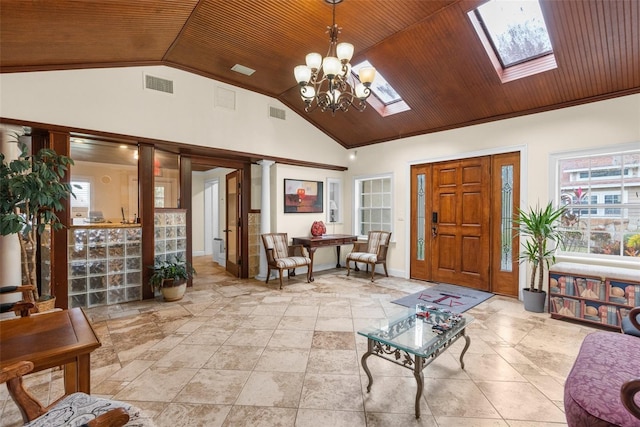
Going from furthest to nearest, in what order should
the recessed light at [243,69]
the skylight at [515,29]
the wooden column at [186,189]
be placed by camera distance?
1. the wooden column at [186,189]
2. the recessed light at [243,69]
3. the skylight at [515,29]

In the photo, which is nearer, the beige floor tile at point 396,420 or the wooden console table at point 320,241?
the beige floor tile at point 396,420

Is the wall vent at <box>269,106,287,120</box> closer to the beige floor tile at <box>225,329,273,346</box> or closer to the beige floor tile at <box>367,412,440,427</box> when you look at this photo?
the beige floor tile at <box>225,329,273,346</box>

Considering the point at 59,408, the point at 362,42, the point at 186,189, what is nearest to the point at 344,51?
the point at 362,42

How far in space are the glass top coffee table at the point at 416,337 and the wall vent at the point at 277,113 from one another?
413cm

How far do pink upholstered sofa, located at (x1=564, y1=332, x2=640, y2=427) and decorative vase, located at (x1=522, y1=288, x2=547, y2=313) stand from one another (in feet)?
6.71

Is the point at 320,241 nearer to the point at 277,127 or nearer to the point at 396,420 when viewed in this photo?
the point at 277,127

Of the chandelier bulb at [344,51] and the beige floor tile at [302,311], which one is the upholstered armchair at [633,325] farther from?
the chandelier bulb at [344,51]

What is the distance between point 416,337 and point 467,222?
3.21 meters

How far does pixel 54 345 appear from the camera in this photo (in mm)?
1429

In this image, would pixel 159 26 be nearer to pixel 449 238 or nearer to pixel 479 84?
pixel 479 84

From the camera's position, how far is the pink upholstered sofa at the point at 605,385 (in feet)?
3.78

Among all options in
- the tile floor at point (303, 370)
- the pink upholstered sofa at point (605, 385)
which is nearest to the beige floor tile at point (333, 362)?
the tile floor at point (303, 370)

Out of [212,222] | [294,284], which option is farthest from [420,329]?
[212,222]

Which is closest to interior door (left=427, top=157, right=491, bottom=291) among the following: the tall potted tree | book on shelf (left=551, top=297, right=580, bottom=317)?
book on shelf (left=551, top=297, right=580, bottom=317)
